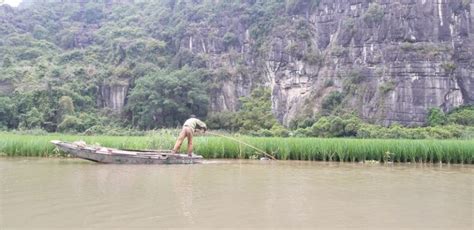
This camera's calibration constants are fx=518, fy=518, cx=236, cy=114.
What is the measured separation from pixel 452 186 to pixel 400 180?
1.08 meters

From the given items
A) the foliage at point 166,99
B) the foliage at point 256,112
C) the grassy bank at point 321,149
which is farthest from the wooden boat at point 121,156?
the foliage at point 166,99

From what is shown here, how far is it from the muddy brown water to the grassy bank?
3200 mm

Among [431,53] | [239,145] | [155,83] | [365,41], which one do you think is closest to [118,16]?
[155,83]

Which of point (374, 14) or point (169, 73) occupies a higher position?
point (374, 14)

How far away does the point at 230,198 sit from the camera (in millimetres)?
7371

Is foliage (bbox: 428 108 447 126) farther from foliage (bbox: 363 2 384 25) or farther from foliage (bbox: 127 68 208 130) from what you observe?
foliage (bbox: 127 68 208 130)

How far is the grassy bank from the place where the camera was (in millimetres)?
14844

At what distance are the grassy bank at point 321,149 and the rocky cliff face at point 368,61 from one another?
2136 centimetres

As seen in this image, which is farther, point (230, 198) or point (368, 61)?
point (368, 61)

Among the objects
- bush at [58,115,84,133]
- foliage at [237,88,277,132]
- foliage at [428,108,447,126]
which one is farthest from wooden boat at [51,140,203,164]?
bush at [58,115,84,133]

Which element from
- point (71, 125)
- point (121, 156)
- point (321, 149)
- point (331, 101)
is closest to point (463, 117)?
point (331, 101)

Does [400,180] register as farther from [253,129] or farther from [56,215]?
[253,129]

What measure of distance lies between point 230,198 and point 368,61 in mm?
33480

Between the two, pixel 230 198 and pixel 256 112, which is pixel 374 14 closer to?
pixel 256 112
